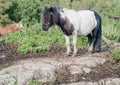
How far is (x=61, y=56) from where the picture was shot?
11.0 m

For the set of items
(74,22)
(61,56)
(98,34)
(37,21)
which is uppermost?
(74,22)

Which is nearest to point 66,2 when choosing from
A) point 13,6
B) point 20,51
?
point 13,6

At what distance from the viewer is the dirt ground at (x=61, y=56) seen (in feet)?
32.6

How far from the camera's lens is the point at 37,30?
14.8 meters

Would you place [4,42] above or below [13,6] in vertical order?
above

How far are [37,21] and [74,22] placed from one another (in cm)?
2134

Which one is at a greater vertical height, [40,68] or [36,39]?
[40,68]

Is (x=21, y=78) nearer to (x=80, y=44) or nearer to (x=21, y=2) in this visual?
(x=80, y=44)

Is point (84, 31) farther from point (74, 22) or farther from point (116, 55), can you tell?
point (116, 55)

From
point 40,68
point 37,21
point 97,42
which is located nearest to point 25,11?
point 37,21

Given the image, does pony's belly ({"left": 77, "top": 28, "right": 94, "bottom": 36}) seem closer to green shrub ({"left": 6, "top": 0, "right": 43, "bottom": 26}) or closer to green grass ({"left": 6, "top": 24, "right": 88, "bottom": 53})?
green grass ({"left": 6, "top": 24, "right": 88, "bottom": 53})

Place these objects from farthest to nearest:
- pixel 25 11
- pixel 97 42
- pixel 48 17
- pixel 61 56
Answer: pixel 25 11, pixel 97 42, pixel 61 56, pixel 48 17

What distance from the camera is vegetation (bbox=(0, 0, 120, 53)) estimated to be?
42.8 ft

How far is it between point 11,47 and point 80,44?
227 centimetres
